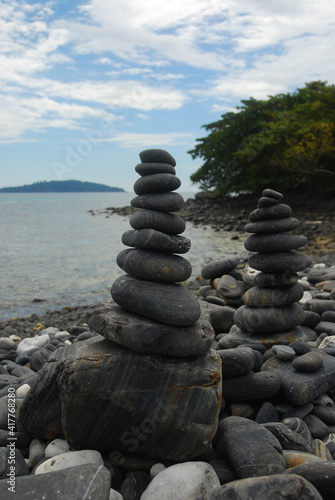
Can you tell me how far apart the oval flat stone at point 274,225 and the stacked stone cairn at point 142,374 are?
6.82 feet

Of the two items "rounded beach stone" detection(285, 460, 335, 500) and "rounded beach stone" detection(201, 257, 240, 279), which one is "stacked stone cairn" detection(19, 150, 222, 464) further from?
"rounded beach stone" detection(201, 257, 240, 279)

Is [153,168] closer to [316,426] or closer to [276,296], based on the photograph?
[276,296]

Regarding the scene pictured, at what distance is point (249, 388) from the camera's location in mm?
4191

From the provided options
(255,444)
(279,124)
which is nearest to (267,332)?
(255,444)

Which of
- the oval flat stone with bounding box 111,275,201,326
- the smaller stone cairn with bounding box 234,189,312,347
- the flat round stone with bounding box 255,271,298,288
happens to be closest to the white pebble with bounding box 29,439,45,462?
the oval flat stone with bounding box 111,275,201,326

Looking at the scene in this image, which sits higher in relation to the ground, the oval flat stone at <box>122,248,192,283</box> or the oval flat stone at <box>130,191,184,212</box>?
the oval flat stone at <box>130,191,184,212</box>

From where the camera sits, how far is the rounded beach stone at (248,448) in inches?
123

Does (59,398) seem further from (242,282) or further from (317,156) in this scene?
(317,156)

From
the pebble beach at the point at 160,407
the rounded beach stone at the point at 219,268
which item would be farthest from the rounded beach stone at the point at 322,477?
the rounded beach stone at the point at 219,268

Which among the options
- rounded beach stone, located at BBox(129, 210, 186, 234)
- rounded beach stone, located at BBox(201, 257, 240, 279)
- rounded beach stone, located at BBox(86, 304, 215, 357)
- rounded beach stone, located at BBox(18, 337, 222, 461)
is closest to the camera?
rounded beach stone, located at BBox(18, 337, 222, 461)

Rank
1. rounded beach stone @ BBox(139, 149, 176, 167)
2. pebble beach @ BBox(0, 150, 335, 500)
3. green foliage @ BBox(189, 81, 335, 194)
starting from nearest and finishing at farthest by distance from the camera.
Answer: pebble beach @ BBox(0, 150, 335, 500), rounded beach stone @ BBox(139, 149, 176, 167), green foliage @ BBox(189, 81, 335, 194)

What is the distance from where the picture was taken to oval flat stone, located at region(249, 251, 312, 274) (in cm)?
568

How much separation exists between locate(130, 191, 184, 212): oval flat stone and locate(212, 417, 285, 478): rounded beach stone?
6.78 feet

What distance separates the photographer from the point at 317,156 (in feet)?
95.1
